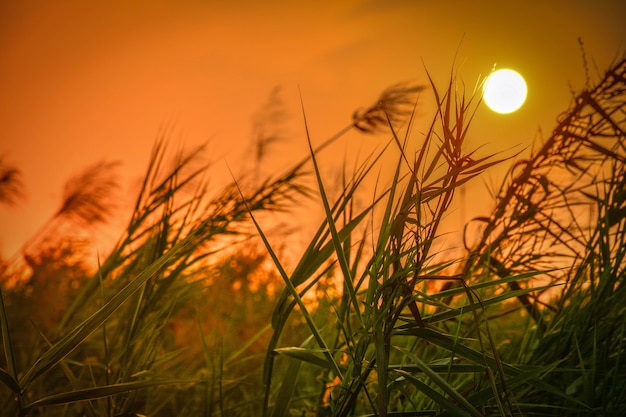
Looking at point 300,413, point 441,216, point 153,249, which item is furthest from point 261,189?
point 441,216

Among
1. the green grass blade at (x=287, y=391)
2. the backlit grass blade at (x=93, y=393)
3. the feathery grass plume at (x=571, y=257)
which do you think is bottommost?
the backlit grass blade at (x=93, y=393)

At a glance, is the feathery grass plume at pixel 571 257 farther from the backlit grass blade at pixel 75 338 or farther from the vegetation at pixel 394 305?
the backlit grass blade at pixel 75 338

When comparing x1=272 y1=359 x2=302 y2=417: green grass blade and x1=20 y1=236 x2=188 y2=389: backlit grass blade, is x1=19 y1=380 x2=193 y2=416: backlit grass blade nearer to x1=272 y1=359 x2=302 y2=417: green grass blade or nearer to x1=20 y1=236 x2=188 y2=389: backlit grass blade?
x1=20 y1=236 x2=188 y2=389: backlit grass blade

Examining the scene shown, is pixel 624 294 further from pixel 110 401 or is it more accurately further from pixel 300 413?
pixel 110 401

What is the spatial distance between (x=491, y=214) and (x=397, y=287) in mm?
471

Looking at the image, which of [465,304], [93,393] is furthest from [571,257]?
[93,393]

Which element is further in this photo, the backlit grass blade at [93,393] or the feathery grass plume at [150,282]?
the feathery grass plume at [150,282]

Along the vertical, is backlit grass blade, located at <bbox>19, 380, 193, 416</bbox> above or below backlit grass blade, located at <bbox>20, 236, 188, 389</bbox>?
below

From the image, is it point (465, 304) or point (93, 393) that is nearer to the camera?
point (93, 393)

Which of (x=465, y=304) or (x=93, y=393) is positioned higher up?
(x=465, y=304)

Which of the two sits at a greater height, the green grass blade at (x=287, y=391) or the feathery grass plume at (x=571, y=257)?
the feathery grass plume at (x=571, y=257)

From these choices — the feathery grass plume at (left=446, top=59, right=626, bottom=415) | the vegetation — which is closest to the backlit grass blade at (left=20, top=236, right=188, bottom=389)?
the vegetation

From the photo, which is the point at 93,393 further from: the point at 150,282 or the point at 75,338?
the point at 150,282

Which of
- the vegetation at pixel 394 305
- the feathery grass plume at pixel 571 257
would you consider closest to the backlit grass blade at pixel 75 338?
the vegetation at pixel 394 305
